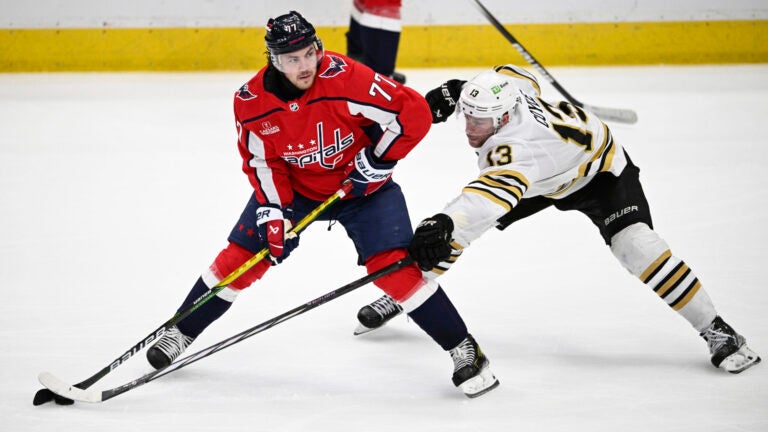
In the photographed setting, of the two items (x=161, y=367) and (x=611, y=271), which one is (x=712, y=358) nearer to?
(x=611, y=271)

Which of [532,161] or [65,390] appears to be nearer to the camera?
[65,390]

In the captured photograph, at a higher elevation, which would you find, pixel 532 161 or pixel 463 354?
pixel 532 161

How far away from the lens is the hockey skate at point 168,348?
247 centimetres

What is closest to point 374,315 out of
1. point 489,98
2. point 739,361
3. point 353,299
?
point 353,299

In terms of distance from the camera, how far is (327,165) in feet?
8.14

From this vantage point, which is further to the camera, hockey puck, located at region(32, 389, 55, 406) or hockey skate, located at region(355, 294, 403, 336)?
hockey skate, located at region(355, 294, 403, 336)

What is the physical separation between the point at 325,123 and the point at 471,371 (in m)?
0.75

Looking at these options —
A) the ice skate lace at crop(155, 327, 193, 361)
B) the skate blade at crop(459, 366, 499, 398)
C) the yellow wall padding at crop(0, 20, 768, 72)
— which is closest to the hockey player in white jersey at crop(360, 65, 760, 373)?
the skate blade at crop(459, 366, 499, 398)

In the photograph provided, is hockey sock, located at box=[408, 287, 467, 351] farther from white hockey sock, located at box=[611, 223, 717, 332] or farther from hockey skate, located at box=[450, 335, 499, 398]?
white hockey sock, located at box=[611, 223, 717, 332]

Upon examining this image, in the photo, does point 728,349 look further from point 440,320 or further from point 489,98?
point 489,98

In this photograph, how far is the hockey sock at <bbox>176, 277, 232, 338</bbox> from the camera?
2496 mm

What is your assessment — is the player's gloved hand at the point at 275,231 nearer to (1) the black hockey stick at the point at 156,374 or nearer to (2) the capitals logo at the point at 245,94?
(1) the black hockey stick at the point at 156,374

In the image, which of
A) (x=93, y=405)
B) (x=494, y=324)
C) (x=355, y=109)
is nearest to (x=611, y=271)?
(x=494, y=324)

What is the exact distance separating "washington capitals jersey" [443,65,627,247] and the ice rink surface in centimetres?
46
